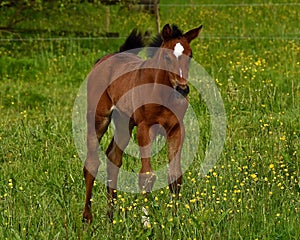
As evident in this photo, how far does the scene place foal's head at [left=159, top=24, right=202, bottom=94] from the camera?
18.2 ft

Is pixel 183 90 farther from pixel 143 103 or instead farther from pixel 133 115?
pixel 133 115

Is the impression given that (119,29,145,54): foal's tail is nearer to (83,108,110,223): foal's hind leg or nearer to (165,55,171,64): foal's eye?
(83,108,110,223): foal's hind leg

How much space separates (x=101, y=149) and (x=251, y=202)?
2.77 meters

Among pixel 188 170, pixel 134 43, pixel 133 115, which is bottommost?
pixel 188 170

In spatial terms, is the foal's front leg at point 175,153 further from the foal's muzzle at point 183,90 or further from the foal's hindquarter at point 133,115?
the foal's muzzle at point 183,90

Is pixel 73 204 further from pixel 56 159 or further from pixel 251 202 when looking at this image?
pixel 56 159

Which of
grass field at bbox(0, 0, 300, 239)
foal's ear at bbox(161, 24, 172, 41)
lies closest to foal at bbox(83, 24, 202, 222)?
foal's ear at bbox(161, 24, 172, 41)

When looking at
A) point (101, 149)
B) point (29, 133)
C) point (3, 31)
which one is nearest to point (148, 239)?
point (101, 149)

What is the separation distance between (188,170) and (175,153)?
88 cm

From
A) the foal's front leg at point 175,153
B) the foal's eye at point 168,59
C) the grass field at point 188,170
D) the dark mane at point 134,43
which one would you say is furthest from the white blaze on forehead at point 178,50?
the dark mane at point 134,43

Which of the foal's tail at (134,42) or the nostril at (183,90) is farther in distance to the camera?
the foal's tail at (134,42)

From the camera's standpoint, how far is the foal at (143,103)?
224 inches

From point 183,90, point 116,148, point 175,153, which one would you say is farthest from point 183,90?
point 116,148

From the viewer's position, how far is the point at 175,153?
19.2 feet
